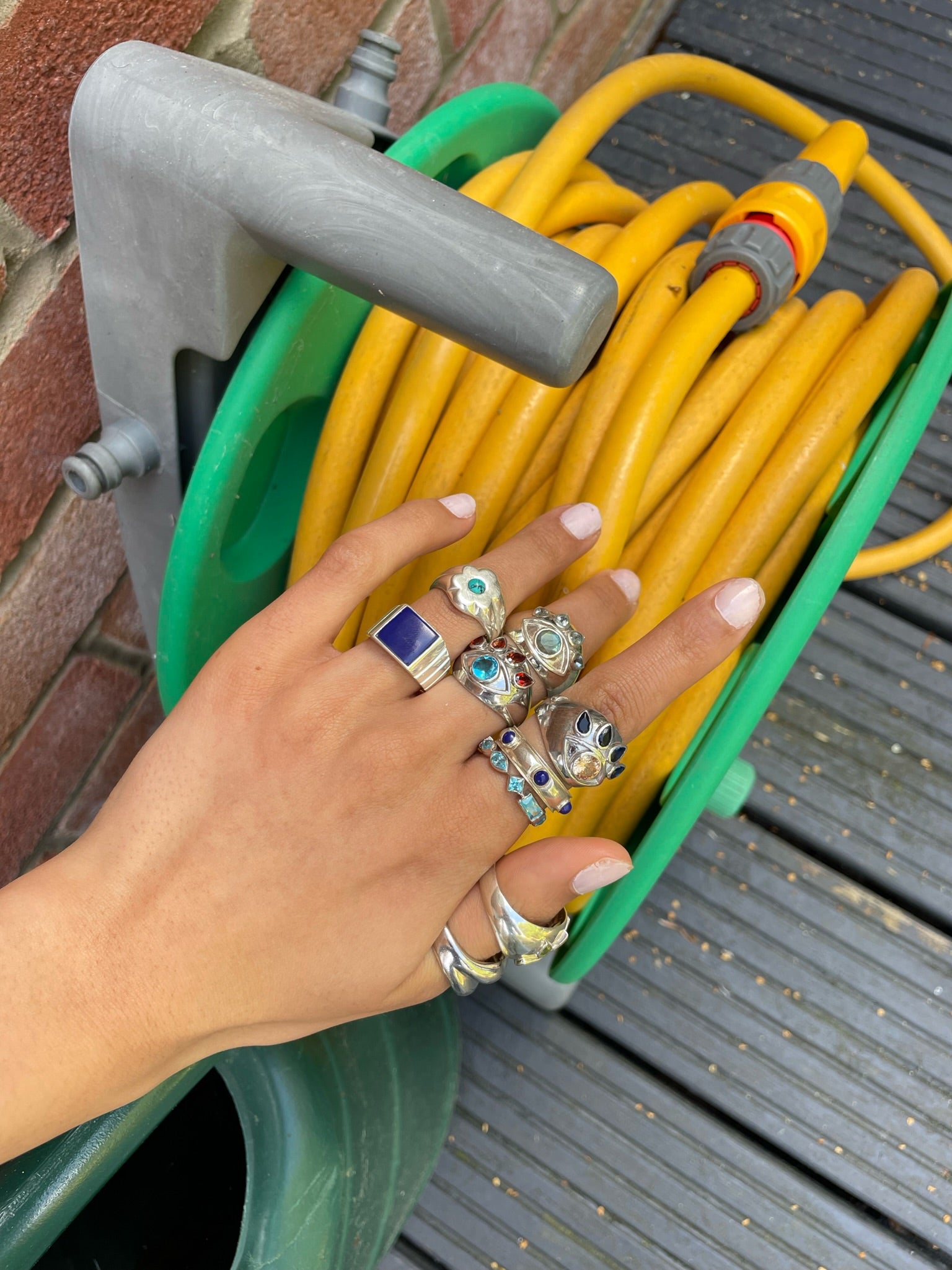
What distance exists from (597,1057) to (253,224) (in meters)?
0.78

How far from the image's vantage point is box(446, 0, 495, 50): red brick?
2.60 ft

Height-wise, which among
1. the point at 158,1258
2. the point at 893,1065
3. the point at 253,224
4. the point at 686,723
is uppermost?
the point at 253,224

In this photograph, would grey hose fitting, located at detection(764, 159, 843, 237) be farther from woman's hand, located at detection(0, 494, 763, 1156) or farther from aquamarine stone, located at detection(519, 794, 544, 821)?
aquamarine stone, located at detection(519, 794, 544, 821)

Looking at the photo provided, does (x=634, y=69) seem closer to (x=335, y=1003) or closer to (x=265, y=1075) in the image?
(x=335, y=1003)

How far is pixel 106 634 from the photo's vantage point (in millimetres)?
741

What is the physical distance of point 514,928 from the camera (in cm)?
48

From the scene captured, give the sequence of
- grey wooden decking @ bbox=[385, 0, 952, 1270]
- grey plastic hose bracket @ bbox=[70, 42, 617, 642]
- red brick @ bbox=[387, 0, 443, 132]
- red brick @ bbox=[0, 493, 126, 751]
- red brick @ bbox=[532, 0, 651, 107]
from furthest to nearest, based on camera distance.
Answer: red brick @ bbox=[532, 0, 651, 107] < grey wooden decking @ bbox=[385, 0, 952, 1270] < red brick @ bbox=[387, 0, 443, 132] < red brick @ bbox=[0, 493, 126, 751] < grey plastic hose bracket @ bbox=[70, 42, 617, 642]

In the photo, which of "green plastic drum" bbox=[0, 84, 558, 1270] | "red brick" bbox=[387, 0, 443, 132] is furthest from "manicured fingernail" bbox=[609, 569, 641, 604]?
"red brick" bbox=[387, 0, 443, 132]

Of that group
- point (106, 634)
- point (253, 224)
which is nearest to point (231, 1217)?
point (106, 634)

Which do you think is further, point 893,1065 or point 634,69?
point 893,1065

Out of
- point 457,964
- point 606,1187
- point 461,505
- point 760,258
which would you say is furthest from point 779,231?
point 606,1187

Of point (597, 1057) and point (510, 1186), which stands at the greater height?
point (597, 1057)

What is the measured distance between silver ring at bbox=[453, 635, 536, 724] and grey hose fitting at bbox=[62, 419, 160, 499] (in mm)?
224

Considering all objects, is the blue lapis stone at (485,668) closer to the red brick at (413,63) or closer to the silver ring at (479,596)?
the silver ring at (479,596)
